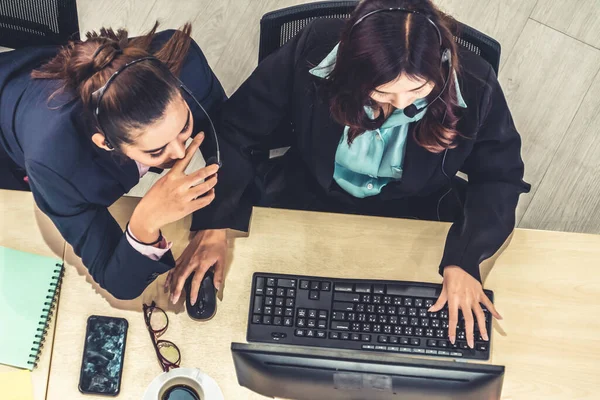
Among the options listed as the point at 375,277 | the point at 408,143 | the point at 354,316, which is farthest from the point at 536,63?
the point at 354,316

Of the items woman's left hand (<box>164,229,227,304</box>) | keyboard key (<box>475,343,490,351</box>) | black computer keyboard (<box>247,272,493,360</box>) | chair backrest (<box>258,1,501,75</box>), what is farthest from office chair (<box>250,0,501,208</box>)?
keyboard key (<box>475,343,490,351</box>)

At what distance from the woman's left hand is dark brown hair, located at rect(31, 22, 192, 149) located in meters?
0.28

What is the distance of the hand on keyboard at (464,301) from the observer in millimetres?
1235

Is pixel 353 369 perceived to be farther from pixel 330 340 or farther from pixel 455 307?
pixel 455 307

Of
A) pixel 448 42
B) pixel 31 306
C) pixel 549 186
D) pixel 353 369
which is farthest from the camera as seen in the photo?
pixel 549 186

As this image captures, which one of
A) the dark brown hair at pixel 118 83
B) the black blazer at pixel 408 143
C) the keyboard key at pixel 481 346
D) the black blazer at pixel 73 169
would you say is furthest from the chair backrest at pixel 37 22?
the keyboard key at pixel 481 346

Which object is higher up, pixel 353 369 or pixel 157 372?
pixel 353 369

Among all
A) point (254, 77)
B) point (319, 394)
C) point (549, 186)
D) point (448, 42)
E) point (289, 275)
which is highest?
point (549, 186)

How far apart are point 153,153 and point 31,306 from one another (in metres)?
0.41

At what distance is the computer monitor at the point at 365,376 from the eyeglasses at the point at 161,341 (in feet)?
0.47

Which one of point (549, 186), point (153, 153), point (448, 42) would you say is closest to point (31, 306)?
point (153, 153)

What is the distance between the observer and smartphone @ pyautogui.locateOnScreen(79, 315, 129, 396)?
1268 mm

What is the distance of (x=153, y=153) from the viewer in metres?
1.21

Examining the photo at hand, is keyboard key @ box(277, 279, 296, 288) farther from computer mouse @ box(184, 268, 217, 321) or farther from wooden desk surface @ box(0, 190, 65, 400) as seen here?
wooden desk surface @ box(0, 190, 65, 400)
